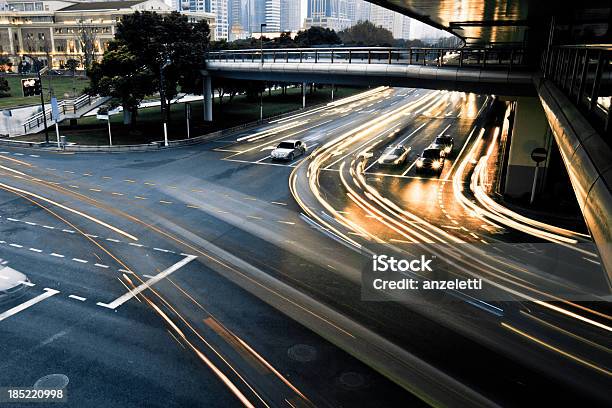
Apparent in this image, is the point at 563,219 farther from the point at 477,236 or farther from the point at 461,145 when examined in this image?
the point at 461,145

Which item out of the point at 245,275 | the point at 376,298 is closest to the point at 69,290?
the point at 245,275

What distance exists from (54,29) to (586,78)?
168 m

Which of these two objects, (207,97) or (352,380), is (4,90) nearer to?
(207,97)

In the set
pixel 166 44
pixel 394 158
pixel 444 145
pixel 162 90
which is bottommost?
pixel 394 158

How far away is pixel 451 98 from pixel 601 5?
76.8m

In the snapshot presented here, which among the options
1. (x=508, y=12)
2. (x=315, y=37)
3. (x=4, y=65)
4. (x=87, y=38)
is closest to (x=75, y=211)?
(x=508, y=12)

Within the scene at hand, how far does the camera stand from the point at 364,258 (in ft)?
60.4

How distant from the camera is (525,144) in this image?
87.0 ft

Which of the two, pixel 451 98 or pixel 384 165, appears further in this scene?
pixel 451 98

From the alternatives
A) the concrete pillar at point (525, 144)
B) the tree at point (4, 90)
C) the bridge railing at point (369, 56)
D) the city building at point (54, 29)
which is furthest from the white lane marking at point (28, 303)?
the city building at point (54, 29)

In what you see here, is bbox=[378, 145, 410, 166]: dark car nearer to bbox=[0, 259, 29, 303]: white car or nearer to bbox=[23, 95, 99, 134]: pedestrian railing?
bbox=[0, 259, 29, 303]: white car

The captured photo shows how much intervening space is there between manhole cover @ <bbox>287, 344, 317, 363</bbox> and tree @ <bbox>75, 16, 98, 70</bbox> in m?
129

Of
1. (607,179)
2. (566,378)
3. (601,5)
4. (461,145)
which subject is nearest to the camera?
(607,179)

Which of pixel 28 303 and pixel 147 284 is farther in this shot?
pixel 147 284
